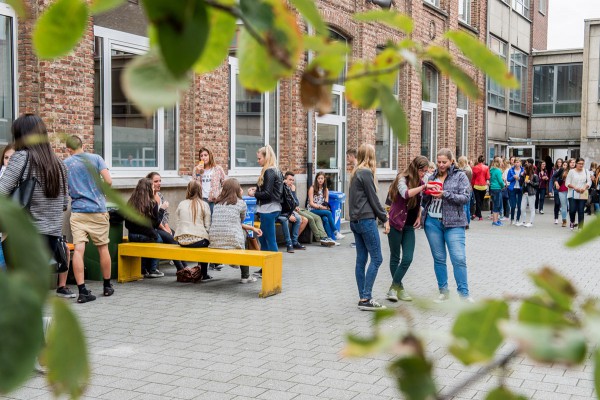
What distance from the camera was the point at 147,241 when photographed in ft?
36.3

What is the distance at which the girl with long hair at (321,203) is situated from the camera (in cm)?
1603

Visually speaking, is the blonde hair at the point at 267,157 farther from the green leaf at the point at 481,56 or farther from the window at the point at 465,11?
the window at the point at 465,11

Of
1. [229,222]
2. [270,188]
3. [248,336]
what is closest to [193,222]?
[229,222]

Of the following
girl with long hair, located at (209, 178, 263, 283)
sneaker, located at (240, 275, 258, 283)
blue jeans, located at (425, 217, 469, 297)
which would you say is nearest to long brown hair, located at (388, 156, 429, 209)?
blue jeans, located at (425, 217, 469, 297)

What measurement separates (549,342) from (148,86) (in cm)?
42

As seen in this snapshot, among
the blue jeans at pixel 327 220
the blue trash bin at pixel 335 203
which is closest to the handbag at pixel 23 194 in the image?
the blue jeans at pixel 327 220

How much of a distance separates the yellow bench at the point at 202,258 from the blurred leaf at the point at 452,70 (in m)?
8.79

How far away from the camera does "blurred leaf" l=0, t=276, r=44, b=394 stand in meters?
0.62

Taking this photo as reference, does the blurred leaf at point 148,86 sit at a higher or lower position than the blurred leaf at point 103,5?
lower

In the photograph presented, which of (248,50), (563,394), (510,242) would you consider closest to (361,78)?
(248,50)

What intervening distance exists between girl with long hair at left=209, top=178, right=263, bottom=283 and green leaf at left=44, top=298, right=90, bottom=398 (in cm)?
965

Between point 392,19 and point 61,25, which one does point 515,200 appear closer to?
point 392,19

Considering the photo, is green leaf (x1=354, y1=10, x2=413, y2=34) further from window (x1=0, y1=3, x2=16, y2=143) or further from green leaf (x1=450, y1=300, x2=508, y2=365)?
window (x1=0, y1=3, x2=16, y2=143)

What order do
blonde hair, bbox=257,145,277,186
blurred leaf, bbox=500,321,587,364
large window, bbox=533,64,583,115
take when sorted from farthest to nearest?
1. large window, bbox=533,64,583,115
2. blonde hair, bbox=257,145,277,186
3. blurred leaf, bbox=500,321,587,364
